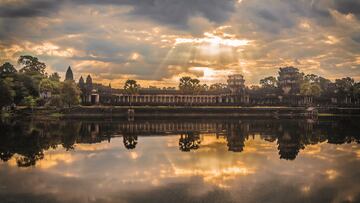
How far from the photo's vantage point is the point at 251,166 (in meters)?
22.4

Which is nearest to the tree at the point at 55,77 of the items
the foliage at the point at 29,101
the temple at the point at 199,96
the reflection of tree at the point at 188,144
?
the temple at the point at 199,96

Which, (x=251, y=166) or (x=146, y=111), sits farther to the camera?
(x=146, y=111)

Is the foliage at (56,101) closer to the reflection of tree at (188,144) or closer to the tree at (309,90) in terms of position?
the reflection of tree at (188,144)

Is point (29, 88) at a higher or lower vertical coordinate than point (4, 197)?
higher

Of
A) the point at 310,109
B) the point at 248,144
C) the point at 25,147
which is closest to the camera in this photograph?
the point at 25,147

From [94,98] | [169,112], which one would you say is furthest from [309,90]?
[94,98]

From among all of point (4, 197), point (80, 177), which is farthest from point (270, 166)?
point (4, 197)

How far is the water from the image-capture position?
15922mm

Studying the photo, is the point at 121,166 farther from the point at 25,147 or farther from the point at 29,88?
the point at 29,88

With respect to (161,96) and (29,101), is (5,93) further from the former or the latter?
(161,96)

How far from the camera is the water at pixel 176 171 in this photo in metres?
15.9

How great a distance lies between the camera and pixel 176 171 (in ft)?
67.6

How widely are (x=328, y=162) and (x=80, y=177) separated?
1540cm

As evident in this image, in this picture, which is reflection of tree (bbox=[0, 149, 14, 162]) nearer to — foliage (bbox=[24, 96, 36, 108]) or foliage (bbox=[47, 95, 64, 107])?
foliage (bbox=[24, 96, 36, 108])
